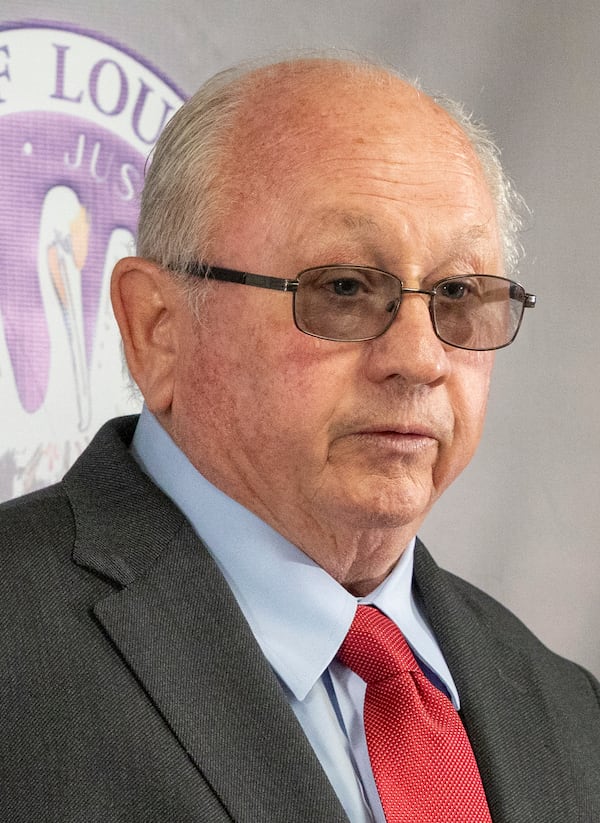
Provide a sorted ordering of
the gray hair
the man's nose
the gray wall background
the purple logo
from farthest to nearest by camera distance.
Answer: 1. the gray wall background
2. the purple logo
3. the gray hair
4. the man's nose

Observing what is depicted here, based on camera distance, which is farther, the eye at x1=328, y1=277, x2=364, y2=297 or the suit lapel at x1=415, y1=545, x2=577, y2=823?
the suit lapel at x1=415, y1=545, x2=577, y2=823

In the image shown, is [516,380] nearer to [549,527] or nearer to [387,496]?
[549,527]

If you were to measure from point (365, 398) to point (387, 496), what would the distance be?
134 millimetres

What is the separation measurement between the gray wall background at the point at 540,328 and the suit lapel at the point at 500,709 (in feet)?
3.20

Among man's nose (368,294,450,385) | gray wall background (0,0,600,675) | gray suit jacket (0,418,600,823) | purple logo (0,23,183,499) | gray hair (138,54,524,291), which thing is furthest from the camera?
gray wall background (0,0,600,675)

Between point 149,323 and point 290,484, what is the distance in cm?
33

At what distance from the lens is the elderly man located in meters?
1.40

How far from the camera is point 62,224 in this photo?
2.47 m

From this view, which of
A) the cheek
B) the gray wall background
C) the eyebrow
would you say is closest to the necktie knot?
the cheek

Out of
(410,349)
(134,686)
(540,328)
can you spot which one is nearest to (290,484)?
(410,349)

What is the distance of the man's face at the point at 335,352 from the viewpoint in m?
1.54

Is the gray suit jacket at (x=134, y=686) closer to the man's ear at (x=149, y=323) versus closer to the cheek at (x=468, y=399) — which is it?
the man's ear at (x=149, y=323)

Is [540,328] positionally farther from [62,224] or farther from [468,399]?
[468,399]

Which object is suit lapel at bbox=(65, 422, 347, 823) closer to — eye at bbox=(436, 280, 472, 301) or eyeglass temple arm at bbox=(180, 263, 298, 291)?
eyeglass temple arm at bbox=(180, 263, 298, 291)
